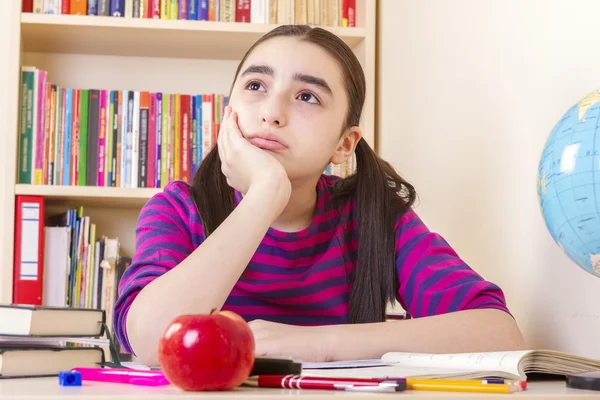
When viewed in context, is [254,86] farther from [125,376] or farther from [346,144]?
[125,376]

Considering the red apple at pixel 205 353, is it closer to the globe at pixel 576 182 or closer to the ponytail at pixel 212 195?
the globe at pixel 576 182

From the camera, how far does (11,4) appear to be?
2275 millimetres

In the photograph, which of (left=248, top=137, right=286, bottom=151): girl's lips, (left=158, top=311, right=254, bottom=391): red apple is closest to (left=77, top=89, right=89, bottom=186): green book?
(left=248, top=137, right=286, bottom=151): girl's lips

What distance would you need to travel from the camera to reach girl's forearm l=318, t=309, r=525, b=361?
1058 millimetres

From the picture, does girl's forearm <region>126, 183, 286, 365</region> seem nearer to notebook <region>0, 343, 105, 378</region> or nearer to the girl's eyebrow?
notebook <region>0, 343, 105, 378</region>

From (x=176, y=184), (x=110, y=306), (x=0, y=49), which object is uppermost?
(x=0, y=49)

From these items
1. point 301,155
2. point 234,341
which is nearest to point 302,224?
point 301,155

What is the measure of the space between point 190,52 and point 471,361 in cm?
182

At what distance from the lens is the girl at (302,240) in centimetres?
112

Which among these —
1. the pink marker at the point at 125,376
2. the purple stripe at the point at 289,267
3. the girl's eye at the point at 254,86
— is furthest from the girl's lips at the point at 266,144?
the pink marker at the point at 125,376

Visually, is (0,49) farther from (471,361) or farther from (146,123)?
(471,361)

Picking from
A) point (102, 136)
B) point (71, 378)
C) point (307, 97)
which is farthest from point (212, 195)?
point (102, 136)

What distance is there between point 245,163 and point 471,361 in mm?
548

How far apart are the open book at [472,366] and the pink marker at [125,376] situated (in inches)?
6.0
